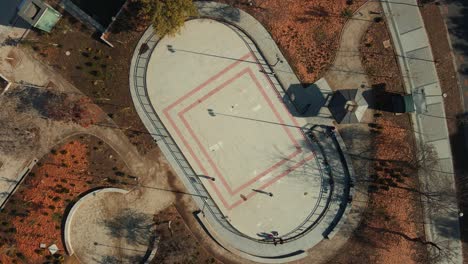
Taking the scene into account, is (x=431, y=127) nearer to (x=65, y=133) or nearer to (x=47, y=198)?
(x=65, y=133)

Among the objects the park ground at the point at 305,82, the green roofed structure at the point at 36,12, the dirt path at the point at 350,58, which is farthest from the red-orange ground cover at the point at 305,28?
the green roofed structure at the point at 36,12

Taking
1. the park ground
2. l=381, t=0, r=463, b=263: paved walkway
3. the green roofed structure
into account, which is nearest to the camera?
the green roofed structure

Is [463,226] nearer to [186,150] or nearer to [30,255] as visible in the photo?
[186,150]

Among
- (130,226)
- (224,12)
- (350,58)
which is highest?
(350,58)

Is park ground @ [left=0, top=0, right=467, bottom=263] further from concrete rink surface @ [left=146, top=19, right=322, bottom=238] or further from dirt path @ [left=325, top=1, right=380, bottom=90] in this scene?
concrete rink surface @ [left=146, top=19, right=322, bottom=238]

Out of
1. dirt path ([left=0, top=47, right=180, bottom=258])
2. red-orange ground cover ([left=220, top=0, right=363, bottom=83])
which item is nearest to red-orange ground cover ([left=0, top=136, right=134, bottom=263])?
dirt path ([left=0, top=47, right=180, bottom=258])

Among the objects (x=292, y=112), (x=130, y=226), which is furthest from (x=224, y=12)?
(x=130, y=226)
